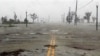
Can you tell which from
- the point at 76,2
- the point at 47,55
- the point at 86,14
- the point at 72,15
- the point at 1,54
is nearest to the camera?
the point at 47,55

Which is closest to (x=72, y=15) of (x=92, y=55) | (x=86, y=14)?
(x=86, y=14)

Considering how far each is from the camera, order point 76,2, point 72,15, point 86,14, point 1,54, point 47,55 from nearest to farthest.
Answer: point 47,55, point 1,54, point 76,2, point 72,15, point 86,14

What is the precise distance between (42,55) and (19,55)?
113cm

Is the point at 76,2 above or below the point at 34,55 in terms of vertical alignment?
above

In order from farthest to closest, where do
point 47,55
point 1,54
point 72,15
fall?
point 72,15
point 1,54
point 47,55

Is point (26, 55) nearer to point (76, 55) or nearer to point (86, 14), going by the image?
point (76, 55)

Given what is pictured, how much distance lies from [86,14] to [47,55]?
16681 cm

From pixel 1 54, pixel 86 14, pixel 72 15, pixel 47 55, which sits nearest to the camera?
pixel 47 55

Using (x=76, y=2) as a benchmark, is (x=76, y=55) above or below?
below

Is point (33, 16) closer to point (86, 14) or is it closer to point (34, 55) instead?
point (86, 14)

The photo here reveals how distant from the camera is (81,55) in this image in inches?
467

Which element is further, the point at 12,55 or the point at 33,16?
the point at 33,16

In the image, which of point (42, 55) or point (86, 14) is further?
point (86, 14)

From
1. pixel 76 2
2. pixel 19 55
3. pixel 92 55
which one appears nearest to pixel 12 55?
pixel 19 55
